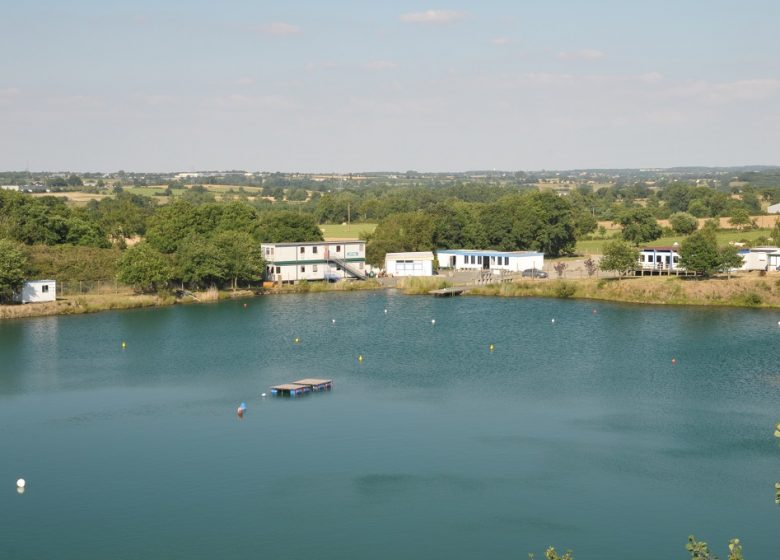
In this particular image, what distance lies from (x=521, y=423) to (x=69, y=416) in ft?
63.4

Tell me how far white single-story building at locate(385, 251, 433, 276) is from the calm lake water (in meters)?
22.7

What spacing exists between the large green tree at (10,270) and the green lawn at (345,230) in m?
49.4

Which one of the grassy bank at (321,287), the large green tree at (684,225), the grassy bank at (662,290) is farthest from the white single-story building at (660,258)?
the large green tree at (684,225)

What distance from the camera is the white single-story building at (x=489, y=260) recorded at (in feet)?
278

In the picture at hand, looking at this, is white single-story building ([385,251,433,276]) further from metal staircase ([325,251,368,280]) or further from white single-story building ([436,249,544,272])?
white single-story building ([436,249,544,272])

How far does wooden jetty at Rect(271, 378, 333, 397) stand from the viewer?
44656 millimetres

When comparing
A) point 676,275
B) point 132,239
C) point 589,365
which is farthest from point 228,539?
point 132,239

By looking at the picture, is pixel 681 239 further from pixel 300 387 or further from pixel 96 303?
pixel 300 387

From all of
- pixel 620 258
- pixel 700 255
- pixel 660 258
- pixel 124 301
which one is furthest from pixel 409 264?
pixel 124 301

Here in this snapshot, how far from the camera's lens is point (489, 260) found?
286 ft

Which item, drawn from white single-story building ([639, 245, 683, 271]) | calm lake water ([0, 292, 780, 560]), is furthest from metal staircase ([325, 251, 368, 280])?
white single-story building ([639, 245, 683, 271])

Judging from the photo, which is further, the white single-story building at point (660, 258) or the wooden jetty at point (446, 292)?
the white single-story building at point (660, 258)

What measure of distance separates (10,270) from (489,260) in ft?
135

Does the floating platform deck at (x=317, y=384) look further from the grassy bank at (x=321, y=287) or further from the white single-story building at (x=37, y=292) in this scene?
the grassy bank at (x=321, y=287)
